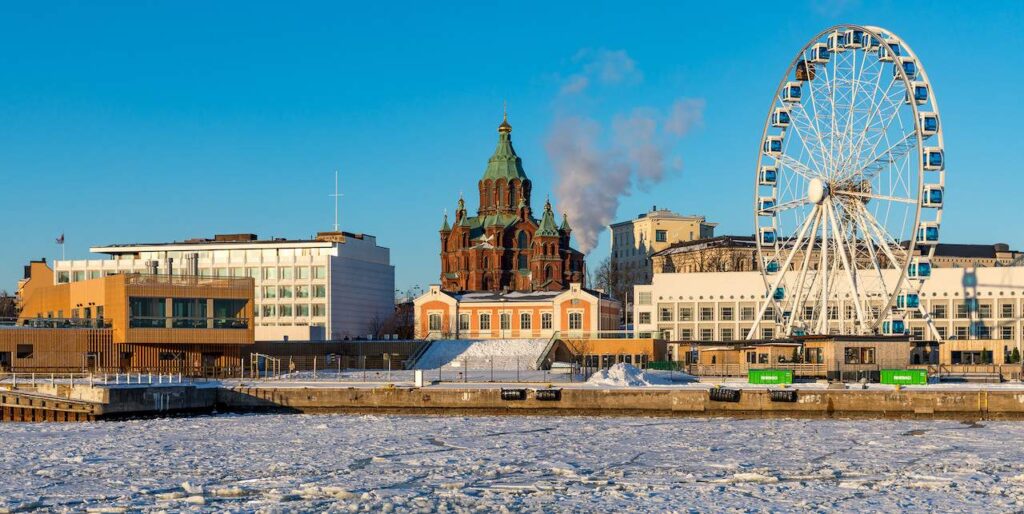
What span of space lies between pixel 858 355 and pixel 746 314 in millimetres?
37276

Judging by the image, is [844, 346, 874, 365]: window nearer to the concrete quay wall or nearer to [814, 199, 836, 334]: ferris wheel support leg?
[814, 199, 836, 334]: ferris wheel support leg

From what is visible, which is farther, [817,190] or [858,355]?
[817,190]

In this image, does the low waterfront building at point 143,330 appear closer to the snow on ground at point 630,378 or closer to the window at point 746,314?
the snow on ground at point 630,378

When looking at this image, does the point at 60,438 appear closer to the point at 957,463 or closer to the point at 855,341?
the point at 957,463

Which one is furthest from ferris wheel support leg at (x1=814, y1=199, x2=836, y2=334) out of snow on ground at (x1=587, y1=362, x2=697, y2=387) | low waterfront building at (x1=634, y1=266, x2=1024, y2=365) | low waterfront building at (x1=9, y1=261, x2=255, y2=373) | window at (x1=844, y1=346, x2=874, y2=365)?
low waterfront building at (x1=9, y1=261, x2=255, y2=373)

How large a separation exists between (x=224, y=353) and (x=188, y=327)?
3.74m

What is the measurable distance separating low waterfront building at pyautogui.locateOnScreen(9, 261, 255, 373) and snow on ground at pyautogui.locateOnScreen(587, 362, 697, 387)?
26.0m

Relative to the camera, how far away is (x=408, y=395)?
7331 centimetres

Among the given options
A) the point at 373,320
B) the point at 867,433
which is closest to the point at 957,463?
the point at 867,433

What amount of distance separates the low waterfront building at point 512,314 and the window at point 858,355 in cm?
4704

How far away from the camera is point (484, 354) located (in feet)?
384

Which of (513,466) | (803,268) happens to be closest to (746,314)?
(803,268)

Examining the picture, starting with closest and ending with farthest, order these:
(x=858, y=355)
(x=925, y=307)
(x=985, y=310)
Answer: (x=858, y=355) < (x=985, y=310) < (x=925, y=307)

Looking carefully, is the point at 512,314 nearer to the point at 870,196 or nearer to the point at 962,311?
the point at 962,311
